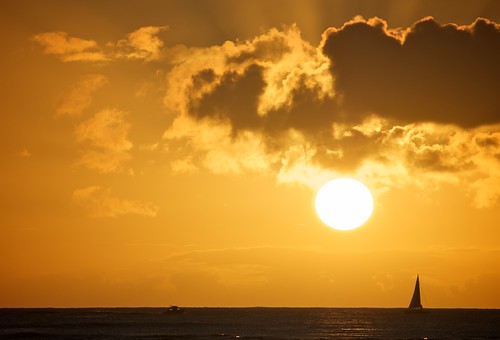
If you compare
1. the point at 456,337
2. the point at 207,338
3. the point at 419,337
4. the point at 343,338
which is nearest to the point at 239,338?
the point at 207,338

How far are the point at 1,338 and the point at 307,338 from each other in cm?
6932

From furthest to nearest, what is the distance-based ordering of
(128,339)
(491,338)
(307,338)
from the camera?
(491,338) → (307,338) → (128,339)

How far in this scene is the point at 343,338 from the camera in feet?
557

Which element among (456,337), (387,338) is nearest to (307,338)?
(387,338)

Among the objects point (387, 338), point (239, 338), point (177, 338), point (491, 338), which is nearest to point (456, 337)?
point (491, 338)

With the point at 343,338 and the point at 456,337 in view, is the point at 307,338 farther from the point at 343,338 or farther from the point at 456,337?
the point at 456,337

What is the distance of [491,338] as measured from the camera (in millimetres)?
173250

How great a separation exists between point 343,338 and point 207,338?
35.1 metres

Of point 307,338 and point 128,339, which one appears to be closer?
point 128,339

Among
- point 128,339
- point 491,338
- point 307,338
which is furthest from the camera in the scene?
point 491,338

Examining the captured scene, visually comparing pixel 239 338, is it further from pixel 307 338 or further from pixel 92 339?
pixel 92 339

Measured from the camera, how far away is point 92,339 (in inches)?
5955

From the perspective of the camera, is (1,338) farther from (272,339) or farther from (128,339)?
(272,339)

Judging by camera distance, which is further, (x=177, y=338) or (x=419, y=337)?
(x=419, y=337)
